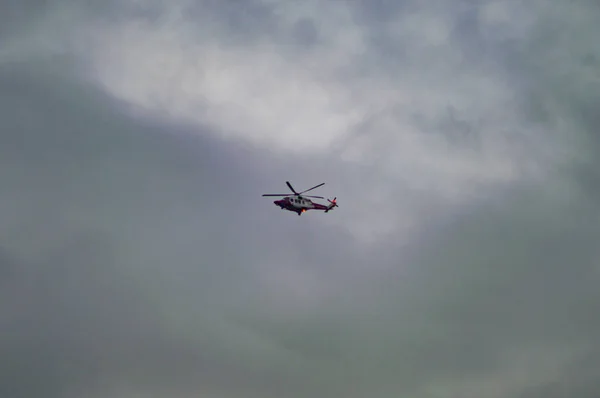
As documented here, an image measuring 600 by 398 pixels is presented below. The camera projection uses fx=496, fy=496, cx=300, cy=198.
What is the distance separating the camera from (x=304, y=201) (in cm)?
18575
